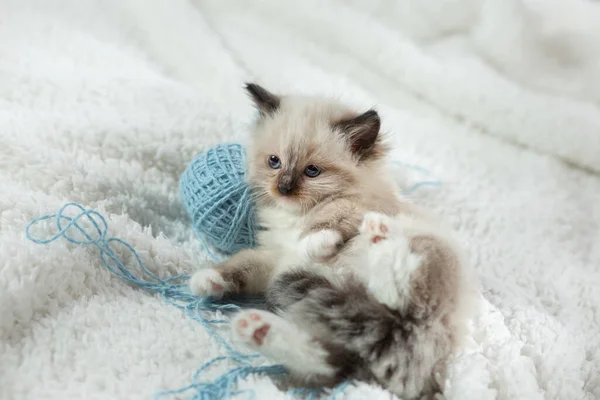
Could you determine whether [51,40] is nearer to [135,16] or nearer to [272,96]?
[135,16]

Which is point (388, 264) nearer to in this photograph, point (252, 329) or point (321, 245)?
point (321, 245)

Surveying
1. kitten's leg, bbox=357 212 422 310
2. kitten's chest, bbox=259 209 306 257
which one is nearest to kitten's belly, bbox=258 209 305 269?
kitten's chest, bbox=259 209 306 257

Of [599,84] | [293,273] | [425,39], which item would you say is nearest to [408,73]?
[425,39]

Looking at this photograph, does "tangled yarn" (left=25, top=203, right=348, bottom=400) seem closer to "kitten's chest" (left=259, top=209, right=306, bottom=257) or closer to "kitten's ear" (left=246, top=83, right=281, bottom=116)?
"kitten's chest" (left=259, top=209, right=306, bottom=257)

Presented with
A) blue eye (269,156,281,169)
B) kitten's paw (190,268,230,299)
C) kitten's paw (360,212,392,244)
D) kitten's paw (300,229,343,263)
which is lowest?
→ kitten's paw (190,268,230,299)

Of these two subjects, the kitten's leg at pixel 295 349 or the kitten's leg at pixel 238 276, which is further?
the kitten's leg at pixel 238 276

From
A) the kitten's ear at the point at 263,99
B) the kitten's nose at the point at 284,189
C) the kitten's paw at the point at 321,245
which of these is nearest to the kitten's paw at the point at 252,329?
the kitten's paw at the point at 321,245

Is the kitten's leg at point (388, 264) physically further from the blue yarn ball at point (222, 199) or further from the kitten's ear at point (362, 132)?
the blue yarn ball at point (222, 199)

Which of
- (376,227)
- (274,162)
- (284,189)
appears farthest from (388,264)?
(274,162)
